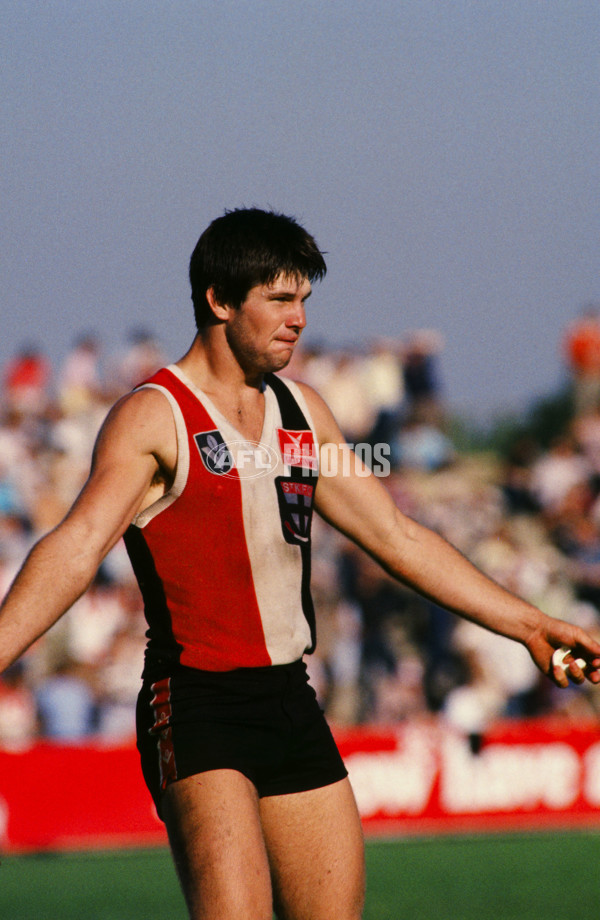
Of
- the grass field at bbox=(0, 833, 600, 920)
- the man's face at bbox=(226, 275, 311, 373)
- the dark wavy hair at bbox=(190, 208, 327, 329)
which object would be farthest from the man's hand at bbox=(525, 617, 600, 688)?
the grass field at bbox=(0, 833, 600, 920)

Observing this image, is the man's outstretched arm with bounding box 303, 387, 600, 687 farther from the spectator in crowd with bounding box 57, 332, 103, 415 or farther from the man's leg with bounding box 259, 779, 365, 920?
the spectator in crowd with bounding box 57, 332, 103, 415

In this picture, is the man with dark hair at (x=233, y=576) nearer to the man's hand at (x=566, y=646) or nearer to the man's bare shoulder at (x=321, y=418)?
the man's bare shoulder at (x=321, y=418)

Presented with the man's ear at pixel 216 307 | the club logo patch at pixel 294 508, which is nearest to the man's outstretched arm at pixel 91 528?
the man's ear at pixel 216 307

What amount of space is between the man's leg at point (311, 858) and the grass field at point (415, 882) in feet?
13.8

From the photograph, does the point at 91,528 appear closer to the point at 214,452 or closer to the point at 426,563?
the point at 214,452

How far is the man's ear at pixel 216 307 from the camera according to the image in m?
3.87

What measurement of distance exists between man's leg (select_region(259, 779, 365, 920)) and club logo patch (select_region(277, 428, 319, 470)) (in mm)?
985

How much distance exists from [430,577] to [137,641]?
761cm

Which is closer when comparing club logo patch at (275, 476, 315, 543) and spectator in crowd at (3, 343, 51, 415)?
club logo patch at (275, 476, 315, 543)

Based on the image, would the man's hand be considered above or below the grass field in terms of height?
above

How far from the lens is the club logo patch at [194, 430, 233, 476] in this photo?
376 cm

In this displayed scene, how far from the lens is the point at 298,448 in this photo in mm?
4059

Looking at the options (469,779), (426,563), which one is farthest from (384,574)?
(426,563)

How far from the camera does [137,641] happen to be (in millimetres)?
11523
